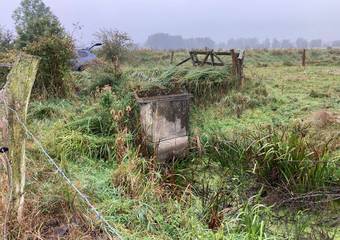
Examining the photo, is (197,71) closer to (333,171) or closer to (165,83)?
(165,83)

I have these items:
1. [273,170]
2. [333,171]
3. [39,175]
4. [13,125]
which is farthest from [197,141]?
[13,125]

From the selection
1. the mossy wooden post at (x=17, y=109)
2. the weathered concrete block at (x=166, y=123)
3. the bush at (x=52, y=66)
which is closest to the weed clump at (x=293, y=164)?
the weathered concrete block at (x=166, y=123)

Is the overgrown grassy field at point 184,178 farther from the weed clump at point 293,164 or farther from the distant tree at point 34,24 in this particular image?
the distant tree at point 34,24

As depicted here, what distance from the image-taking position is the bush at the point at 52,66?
26.9 ft

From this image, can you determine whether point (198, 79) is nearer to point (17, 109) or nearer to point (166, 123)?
point (166, 123)

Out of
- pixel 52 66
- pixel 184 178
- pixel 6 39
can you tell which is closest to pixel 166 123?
pixel 184 178

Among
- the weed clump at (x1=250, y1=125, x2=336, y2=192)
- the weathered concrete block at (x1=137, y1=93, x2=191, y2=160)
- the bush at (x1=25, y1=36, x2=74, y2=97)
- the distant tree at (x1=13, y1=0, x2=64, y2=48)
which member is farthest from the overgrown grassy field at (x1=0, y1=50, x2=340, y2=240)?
the distant tree at (x1=13, y1=0, x2=64, y2=48)

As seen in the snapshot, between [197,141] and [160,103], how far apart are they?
2.44 feet

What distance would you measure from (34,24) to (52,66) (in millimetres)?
9717

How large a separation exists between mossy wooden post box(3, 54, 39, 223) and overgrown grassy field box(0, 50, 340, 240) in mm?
347

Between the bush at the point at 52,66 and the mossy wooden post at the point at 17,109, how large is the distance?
552 cm

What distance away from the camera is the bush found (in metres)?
8.21

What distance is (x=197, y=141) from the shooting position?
5.64m

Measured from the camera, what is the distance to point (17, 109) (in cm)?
268
